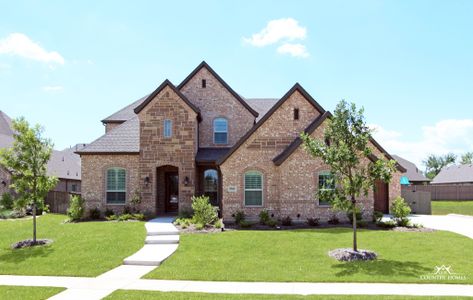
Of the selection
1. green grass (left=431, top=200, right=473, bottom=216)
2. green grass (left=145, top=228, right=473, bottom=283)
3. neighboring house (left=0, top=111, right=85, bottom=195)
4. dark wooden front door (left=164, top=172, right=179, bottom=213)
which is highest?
neighboring house (left=0, top=111, right=85, bottom=195)

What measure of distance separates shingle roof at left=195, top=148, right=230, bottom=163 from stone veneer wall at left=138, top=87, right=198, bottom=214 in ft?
1.93

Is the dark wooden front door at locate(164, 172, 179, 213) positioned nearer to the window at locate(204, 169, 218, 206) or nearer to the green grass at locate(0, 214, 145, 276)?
the window at locate(204, 169, 218, 206)

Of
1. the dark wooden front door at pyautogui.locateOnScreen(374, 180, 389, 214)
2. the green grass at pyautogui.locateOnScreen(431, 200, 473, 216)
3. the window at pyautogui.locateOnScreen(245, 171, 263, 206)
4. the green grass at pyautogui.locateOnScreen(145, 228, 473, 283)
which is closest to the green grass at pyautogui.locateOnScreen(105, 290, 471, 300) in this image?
the green grass at pyautogui.locateOnScreen(145, 228, 473, 283)

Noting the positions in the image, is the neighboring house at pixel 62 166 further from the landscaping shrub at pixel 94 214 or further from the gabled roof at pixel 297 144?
the gabled roof at pixel 297 144

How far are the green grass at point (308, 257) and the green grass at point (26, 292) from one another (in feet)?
8.39

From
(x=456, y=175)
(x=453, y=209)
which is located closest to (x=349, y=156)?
(x=453, y=209)

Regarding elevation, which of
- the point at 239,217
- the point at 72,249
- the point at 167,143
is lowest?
the point at 72,249

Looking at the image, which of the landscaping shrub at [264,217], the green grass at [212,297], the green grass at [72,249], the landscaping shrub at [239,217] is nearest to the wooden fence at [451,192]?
the landscaping shrub at [264,217]

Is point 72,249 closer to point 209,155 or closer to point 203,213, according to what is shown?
point 203,213

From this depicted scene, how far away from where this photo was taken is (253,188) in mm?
21188

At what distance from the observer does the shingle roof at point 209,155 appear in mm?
23609

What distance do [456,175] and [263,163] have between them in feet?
182

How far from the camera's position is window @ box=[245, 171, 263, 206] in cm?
2117

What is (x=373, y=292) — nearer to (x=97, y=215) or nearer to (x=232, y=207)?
(x=232, y=207)
